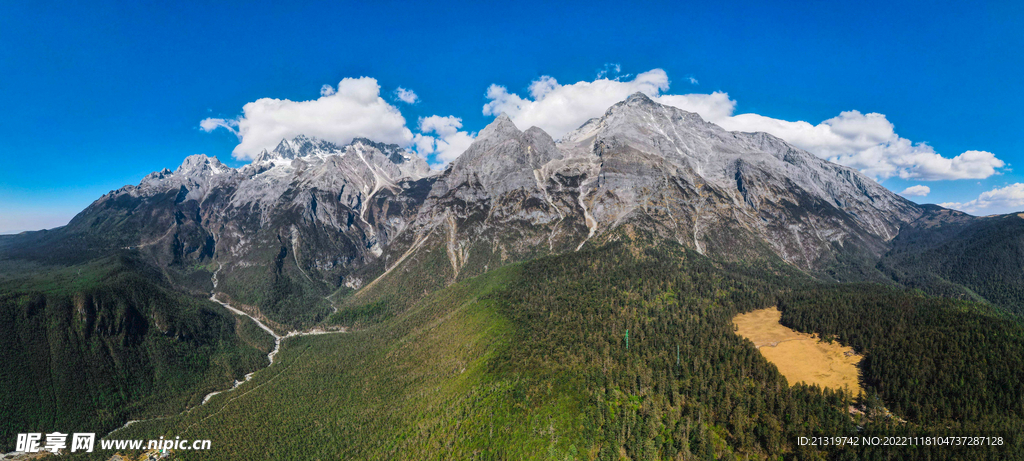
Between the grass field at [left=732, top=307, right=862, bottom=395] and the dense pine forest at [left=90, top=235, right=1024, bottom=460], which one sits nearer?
the dense pine forest at [left=90, top=235, right=1024, bottom=460]

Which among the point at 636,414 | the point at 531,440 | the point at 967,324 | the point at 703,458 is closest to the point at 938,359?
the point at 967,324

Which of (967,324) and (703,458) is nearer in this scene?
(703,458)

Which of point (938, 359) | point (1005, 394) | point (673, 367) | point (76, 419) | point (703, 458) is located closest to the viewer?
point (703, 458)

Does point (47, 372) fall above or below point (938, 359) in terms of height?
below

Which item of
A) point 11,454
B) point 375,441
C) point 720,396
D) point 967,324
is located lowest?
point 11,454

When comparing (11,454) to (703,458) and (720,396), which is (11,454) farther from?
(720,396)

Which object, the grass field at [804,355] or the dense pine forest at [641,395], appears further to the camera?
the grass field at [804,355]
